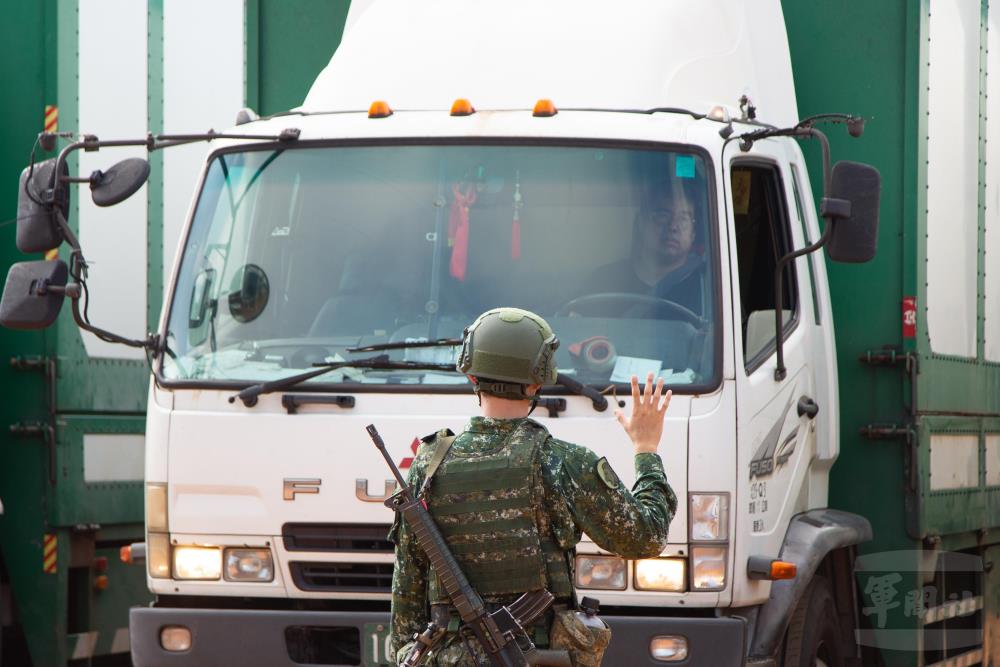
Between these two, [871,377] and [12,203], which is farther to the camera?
[12,203]

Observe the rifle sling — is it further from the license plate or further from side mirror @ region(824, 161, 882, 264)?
side mirror @ region(824, 161, 882, 264)

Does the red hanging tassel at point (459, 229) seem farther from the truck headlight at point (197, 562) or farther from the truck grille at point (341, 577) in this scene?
the truck headlight at point (197, 562)

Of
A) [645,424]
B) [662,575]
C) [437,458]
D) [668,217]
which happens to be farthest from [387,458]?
[668,217]

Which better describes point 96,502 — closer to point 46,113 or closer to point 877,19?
point 46,113

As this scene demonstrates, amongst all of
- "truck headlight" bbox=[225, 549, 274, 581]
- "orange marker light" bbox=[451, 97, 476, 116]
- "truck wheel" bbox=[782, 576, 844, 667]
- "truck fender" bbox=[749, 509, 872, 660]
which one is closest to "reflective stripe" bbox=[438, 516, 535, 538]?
"truck headlight" bbox=[225, 549, 274, 581]

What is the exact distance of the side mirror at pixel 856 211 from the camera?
5.57 meters

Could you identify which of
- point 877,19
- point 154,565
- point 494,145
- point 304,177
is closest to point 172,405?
point 154,565

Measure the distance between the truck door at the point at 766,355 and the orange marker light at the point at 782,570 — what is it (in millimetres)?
95

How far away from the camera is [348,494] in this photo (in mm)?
5633

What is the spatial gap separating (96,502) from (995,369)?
4.17 metres

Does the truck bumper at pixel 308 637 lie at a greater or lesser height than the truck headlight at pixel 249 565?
lesser

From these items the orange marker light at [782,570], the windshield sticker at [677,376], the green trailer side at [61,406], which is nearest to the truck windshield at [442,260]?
the windshield sticker at [677,376]

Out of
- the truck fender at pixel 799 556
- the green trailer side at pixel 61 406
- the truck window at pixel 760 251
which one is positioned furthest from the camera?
the green trailer side at pixel 61 406

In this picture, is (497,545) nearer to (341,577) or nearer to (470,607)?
(470,607)
